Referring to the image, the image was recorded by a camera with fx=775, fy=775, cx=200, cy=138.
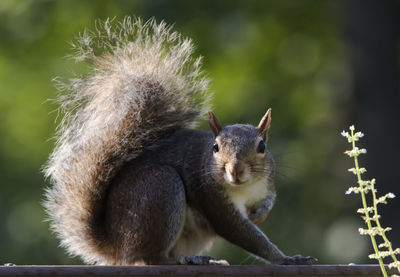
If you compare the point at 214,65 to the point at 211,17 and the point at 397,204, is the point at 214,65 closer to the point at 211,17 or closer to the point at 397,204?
the point at 211,17

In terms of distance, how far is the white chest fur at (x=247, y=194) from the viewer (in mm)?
2943

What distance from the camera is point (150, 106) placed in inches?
123

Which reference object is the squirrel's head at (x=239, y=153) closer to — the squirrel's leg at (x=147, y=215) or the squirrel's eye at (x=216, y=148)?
the squirrel's eye at (x=216, y=148)

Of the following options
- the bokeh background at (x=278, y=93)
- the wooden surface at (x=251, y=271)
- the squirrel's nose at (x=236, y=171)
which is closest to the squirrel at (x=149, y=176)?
the squirrel's nose at (x=236, y=171)

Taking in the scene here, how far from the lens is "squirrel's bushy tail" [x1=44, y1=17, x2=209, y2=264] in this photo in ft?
9.70

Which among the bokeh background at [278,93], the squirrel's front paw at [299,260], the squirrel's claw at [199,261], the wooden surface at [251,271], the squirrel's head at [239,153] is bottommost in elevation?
the wooden surface at [251,271]

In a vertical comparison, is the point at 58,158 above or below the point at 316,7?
below

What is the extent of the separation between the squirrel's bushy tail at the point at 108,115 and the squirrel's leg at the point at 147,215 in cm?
11

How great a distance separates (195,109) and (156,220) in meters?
0.68

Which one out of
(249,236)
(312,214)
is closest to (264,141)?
(249,236)

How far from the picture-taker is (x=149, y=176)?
287 cm

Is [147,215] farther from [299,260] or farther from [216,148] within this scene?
[299,260]

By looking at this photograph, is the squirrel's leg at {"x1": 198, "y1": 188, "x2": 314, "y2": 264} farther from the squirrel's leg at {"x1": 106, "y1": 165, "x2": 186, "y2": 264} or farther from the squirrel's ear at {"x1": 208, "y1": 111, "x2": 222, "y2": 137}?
the squirrel's ear at {"x1": 208, "y1": 111, "x2": 222, "y2": 137}

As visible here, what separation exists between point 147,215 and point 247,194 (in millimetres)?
426
